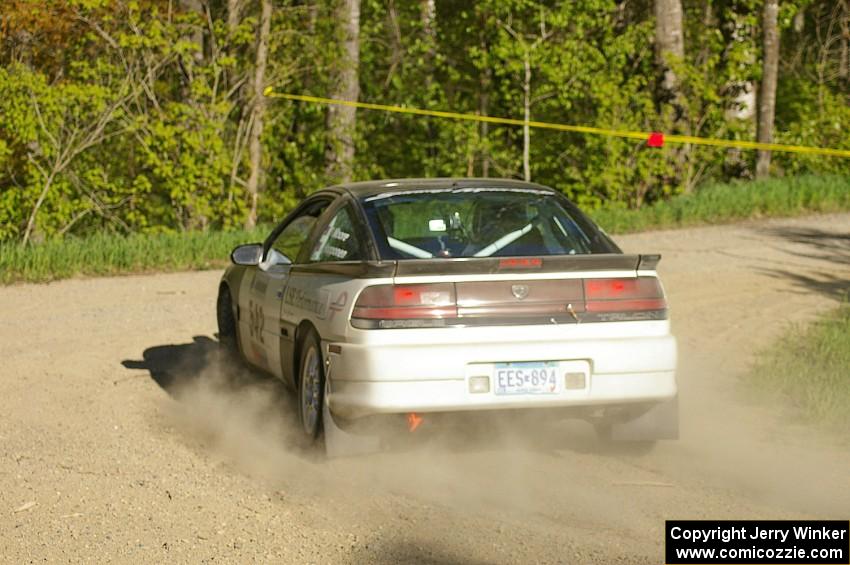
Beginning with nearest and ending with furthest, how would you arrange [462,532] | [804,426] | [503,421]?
[462,532], [503,421], [804,426]

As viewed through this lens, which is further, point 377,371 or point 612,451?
point 612,451

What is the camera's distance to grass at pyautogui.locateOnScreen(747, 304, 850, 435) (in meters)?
8.82

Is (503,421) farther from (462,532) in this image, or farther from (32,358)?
(32,358)

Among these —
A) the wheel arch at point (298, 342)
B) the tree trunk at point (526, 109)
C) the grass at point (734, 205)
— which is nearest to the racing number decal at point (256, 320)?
the wheel arch at point (298, 342)

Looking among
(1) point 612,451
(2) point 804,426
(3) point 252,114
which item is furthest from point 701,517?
(3) point 252,114

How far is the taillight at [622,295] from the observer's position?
7457mm

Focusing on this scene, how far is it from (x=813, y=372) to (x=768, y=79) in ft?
63.0

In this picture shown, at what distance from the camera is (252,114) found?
70.1ft

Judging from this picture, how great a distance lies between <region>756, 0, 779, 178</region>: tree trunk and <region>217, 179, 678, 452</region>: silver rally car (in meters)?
20.3

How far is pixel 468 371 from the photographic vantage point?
728cm

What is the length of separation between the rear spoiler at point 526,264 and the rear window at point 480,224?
1.89 ft

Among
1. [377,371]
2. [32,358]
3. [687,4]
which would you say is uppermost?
[687,4]

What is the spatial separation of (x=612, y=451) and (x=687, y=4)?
1270 inches

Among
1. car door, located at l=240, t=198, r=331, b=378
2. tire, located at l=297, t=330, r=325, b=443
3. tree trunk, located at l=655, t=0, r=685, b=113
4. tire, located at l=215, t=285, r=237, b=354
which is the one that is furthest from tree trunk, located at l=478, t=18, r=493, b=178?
tire, located at l=297, t=330, r=325, b=443
